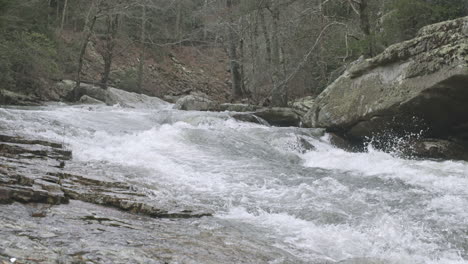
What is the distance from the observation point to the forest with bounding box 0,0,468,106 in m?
12.1

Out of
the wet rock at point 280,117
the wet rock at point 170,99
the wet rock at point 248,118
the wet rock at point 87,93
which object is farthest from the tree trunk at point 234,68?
the wet rock at point 248,118

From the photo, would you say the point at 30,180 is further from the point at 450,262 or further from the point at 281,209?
the point at 450,262

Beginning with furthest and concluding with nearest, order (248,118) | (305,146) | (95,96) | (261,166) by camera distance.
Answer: (95,96), (248,118), (305,146), (261,166)

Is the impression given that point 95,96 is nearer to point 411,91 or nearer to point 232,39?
point 232,39

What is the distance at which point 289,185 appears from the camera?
6.12 m

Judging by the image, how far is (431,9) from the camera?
1088cm

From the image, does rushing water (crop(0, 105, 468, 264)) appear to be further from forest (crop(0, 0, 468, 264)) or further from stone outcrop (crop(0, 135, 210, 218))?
stone outcrop (crop(0, 135, 210, 218))

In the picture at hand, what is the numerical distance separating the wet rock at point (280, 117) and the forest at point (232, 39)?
0.94 metres

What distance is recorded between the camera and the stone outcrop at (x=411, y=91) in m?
7.84

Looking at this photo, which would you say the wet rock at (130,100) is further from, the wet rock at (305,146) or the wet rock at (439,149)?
the wet rock at (439,149)

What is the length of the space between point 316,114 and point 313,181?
4963mm

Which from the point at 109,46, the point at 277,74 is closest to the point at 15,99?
the point at 109,46

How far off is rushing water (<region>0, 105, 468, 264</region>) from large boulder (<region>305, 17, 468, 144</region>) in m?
0.71

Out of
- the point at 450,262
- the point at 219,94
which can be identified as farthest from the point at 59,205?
the point at 219,94
